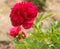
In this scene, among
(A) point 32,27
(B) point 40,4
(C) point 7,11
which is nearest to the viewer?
(A) point 32,27

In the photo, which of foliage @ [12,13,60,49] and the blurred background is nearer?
foliage @ [12,13,60,49]

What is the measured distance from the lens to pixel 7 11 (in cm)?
498

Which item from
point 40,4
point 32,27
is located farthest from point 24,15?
point 40,4

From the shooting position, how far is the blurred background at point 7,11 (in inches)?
156

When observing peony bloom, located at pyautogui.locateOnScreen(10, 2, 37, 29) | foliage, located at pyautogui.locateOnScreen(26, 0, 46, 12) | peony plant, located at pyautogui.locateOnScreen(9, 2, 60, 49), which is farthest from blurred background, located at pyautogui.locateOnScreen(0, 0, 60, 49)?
peony bloom, located at pyautogui.locateOnScreen(10, 2, 37, 29)

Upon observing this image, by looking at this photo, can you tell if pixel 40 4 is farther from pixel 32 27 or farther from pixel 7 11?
pixel 32 27

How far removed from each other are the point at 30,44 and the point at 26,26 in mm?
285

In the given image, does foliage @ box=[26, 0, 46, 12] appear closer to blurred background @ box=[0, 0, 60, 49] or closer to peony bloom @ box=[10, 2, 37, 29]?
blurred background @ box=[0, 0, 60, 49]

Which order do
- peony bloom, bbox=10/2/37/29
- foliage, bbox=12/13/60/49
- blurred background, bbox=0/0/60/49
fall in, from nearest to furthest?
peony bloom, bbox=10/2/37/29
foliage, bbox=12/13/60/49
blurred background, bbox=0/0/60/49

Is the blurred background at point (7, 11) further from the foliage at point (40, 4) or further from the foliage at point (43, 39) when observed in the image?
the foliage at point (43, 39)

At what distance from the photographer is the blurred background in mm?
3969

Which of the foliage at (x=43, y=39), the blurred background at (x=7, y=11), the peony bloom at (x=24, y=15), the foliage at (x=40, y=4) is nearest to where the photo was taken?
the peony bloom at (x=24, y=15)

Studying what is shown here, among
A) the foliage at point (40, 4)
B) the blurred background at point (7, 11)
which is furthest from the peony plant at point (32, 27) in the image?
the foliage at point (40, 4)

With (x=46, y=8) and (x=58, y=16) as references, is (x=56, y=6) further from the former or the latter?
(x=58, y=16)
